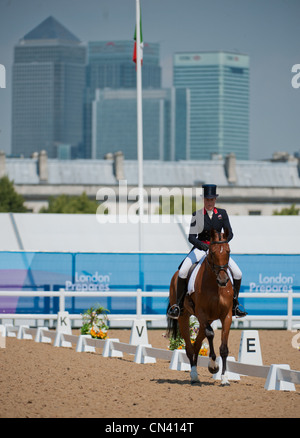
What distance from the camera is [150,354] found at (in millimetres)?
16250

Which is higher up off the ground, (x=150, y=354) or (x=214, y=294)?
(x=214, y=294)

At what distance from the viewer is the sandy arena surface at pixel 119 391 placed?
33.3ft

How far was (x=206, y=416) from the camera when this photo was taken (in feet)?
32.3

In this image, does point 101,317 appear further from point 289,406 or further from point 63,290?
point 289,406

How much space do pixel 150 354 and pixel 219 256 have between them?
4.43 meters

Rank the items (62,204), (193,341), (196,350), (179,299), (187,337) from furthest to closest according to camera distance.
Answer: (62,204) → (193,341) → (187,337) → (179,299) → (196,350)

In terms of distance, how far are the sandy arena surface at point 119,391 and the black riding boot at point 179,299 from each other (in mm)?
1005

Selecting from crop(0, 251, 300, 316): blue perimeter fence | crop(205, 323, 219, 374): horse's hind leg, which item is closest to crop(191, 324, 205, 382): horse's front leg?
crop(205, 323, 219, 374): horse's hind leg

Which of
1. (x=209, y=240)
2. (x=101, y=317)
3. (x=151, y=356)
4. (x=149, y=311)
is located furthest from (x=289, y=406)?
(x=149, y=311)

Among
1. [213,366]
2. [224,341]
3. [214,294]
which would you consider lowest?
[213,366]

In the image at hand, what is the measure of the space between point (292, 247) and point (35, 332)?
12768 millimetres

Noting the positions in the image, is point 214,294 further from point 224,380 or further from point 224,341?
point 224,380

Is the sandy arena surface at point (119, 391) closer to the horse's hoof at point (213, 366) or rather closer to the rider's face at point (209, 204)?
the horse's hoof at point (213, 366)

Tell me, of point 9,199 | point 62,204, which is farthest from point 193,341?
point 9,199
